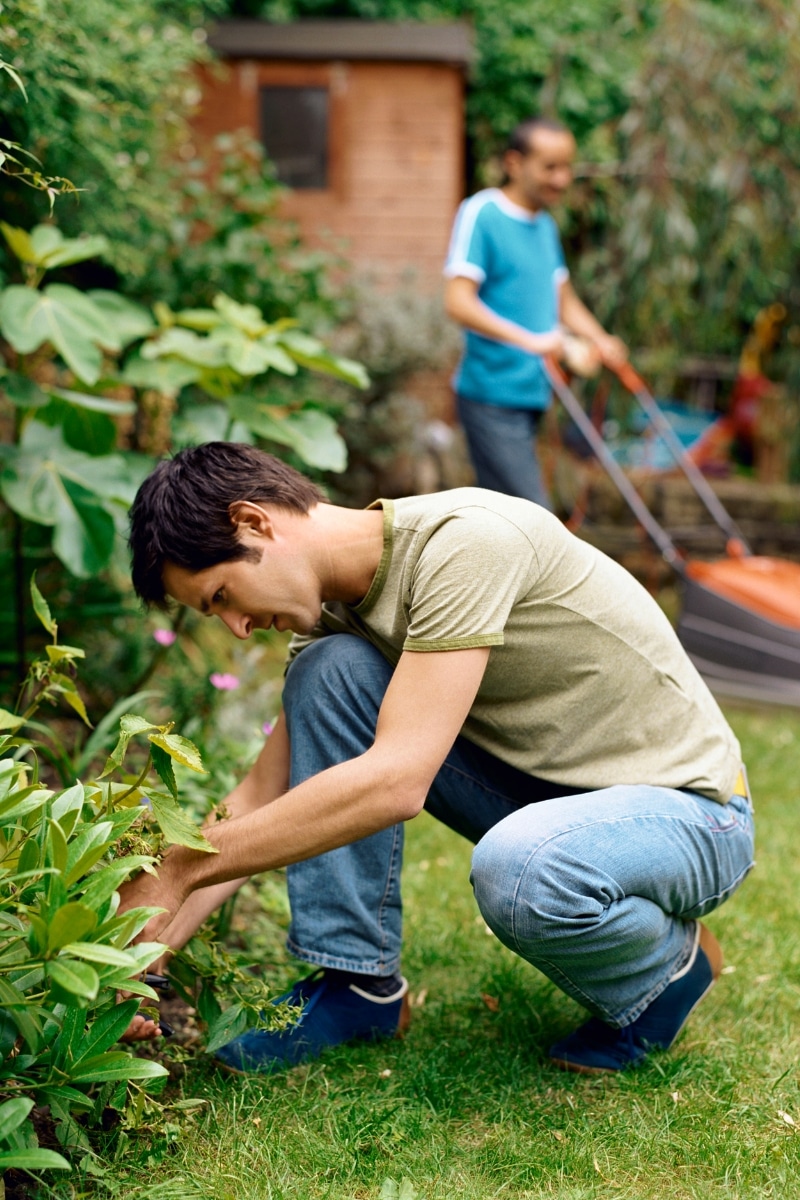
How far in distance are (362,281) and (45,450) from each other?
425 cm

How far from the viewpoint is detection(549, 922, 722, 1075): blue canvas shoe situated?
2.11 m

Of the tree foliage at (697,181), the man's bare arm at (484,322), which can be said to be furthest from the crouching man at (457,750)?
the tree foliage at (697,181)

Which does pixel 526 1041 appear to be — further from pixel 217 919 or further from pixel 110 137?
pixel 110 137

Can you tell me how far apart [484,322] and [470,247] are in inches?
10.4

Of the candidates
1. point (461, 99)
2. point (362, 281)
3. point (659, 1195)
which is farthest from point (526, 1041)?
point (461, 99)

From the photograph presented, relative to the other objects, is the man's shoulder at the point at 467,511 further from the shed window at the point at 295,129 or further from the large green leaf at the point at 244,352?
the shed window at the point at 295,129

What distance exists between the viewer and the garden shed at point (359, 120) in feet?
23.1

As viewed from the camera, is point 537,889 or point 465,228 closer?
point 537,889

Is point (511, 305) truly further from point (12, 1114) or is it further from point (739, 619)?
point (12, 1114)

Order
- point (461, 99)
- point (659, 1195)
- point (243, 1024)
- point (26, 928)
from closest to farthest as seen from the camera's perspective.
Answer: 1. point (26, 928)
2. point (659, 1195)
3. point (243, 1024)
4. point (461, 99)

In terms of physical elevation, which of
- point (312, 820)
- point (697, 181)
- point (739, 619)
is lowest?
point (739, 619)

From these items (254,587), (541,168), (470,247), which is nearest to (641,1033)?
(254,587)

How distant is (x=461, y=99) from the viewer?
7383 millimetres

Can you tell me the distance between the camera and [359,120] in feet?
23.5
